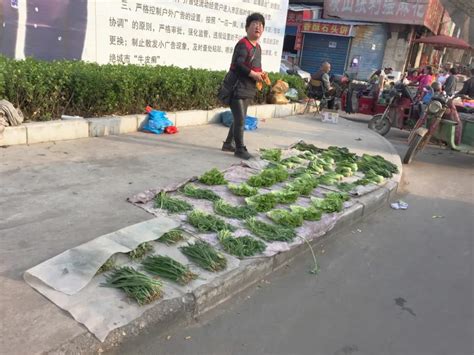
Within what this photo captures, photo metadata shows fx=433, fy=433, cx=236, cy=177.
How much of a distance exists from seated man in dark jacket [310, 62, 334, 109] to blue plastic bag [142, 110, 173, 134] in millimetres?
6176

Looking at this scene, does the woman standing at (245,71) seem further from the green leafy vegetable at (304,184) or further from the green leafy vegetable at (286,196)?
the green leafy vegetable at (286,196)

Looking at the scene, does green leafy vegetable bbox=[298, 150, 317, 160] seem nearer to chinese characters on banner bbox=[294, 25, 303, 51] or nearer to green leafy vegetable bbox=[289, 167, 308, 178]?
green leafy vegetable bbox=[289, 167, 308, 178]

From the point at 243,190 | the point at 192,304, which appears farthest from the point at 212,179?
the point at 192,304

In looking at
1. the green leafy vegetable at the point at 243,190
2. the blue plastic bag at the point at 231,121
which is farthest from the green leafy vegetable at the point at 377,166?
the blue plastic bag at the point at 231,121

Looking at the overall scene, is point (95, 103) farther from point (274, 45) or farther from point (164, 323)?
point (274, 45)

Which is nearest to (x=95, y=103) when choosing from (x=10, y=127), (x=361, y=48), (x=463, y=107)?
(x=10, y=127)

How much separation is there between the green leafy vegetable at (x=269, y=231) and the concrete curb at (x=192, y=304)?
0.14m

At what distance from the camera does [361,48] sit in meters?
22.8

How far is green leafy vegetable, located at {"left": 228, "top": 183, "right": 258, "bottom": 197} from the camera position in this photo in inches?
181

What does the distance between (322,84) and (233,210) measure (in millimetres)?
8636

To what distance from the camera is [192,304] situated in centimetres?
280

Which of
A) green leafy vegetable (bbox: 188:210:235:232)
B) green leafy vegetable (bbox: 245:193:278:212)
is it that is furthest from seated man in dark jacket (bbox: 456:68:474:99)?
green leafy vegetable (bbox: 188:210:235:232)

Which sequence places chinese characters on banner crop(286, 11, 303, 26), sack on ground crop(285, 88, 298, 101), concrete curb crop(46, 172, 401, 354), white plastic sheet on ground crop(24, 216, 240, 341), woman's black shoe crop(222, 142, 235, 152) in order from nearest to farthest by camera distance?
concrete curb crop(46, 172, 401, 354) < white plastic sheet on ground crop(24, 216, 240, 341) < woman's black shoe crop(222, 142, 235, 152) < sack on ground crop(285, 88, 298, 101) < chinese characters on banner crop(286, 11, 303, 26)

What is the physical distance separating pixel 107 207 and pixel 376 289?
7.93 ft
